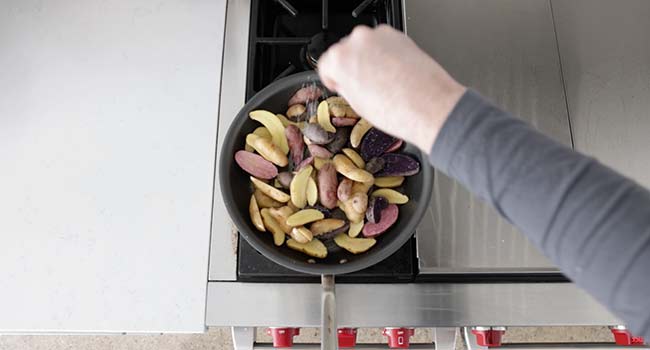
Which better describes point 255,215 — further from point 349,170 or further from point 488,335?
point 488,335

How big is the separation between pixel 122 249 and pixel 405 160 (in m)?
0.39

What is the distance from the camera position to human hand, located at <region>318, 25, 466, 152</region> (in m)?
0.34

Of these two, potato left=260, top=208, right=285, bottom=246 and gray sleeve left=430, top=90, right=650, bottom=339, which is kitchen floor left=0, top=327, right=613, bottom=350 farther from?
gray sleeve left=430, top=90, right=650, bottom=339

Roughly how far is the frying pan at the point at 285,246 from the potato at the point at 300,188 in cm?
5

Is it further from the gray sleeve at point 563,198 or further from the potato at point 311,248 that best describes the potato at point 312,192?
the gray sleeve at point 563,198

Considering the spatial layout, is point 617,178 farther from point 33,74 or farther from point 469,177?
point 33,74

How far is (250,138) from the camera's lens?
615 millimetres

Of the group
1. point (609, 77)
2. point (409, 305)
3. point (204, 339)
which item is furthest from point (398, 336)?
point (204, 339)

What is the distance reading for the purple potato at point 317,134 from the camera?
2.00ft

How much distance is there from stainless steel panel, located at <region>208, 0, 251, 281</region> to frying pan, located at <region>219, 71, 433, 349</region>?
102mm

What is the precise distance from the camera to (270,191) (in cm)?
61

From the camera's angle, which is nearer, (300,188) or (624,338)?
(300,188)

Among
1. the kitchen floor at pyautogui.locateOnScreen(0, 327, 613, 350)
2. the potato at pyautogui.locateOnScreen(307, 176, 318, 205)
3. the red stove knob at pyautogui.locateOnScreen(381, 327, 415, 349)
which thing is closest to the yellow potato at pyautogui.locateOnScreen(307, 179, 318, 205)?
the potato at pyautogui.locateOnScreen(307, 176, 318, 205)

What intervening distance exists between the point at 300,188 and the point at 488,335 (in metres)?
0.33
